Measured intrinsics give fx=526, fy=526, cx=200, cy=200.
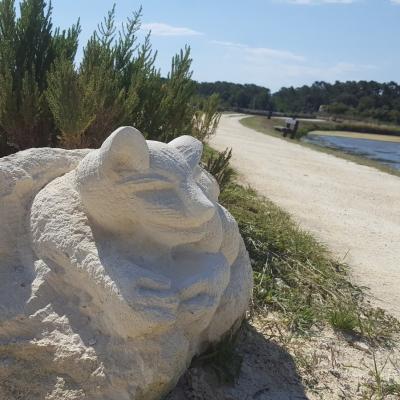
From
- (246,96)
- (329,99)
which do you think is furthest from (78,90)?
(329,99)

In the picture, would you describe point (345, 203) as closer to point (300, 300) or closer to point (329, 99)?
point (300, 300)

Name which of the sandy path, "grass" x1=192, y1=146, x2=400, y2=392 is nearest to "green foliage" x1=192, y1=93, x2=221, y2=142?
"grass" x1=192, y1=146, x2=400, y2=392

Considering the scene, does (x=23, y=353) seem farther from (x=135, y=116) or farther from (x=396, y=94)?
(x=396, y=94)

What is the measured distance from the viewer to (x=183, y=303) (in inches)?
90.6

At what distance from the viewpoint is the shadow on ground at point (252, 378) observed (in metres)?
2.64

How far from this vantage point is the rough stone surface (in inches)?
85.5

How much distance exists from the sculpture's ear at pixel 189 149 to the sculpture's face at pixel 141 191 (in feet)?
0.50

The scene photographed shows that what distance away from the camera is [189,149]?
8.43 feet

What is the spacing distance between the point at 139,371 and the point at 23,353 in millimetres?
532

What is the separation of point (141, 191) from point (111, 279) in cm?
39

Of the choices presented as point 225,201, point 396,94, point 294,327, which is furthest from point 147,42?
point 396,94

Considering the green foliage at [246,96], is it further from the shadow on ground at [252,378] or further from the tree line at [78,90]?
the shadow on ground at [252,378]

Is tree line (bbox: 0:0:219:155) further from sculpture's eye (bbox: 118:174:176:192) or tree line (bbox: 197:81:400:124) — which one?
tree line (bbox: 197:81:400:124)

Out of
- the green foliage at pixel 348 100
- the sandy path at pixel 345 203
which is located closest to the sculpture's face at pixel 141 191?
the sandy path at pixel 345 203
